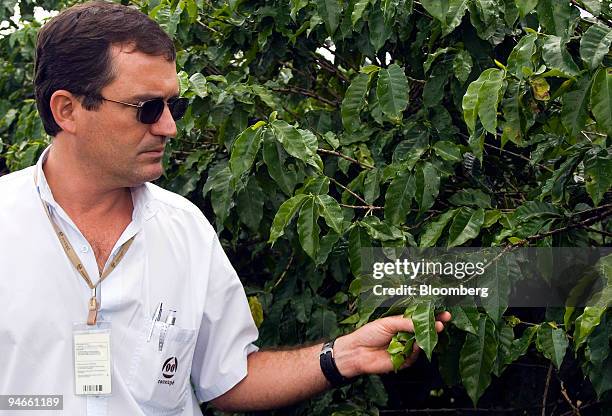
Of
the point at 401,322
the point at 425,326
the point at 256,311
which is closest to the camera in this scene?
the point at 425,326

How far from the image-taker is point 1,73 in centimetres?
472

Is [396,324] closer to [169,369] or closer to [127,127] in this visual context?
[169,369]

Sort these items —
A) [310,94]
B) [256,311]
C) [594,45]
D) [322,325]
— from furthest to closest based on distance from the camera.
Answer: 1. [310,94]
2. [256,311]
3. [322,325]
4. [594,45]

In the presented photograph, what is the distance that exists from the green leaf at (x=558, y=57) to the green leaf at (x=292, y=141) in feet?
2.30

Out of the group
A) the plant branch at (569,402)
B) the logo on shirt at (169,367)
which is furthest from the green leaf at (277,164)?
the plant branch at (569,402)

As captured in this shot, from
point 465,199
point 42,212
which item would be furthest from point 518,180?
point 42,212

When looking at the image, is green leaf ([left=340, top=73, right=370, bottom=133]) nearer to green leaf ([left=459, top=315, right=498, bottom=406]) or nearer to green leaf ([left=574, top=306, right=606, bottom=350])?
green leaf ([left=459, top=315, right=498, bottom=406])

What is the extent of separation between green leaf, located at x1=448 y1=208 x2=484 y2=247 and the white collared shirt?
0.60m

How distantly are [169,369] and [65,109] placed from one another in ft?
2.34

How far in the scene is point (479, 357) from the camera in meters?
2.71

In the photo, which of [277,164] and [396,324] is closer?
[396,324]

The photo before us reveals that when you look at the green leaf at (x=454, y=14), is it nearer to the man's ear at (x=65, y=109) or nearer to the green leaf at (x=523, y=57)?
the green leaf at (x=523, y=57)

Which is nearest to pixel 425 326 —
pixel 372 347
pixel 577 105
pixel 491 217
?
pixel 372 347

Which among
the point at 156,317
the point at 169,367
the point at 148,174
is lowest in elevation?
the point at 169,367
